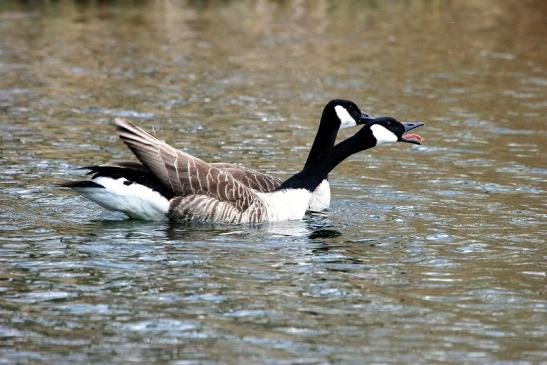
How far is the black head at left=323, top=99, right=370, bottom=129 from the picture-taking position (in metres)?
14.6

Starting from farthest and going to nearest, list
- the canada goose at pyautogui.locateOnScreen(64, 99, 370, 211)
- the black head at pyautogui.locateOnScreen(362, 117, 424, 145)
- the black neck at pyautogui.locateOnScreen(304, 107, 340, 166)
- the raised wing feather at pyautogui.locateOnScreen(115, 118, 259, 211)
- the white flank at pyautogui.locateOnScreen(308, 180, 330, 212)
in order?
the black neck at pyautogui.locateOnScreen(304, 107, 340, 166), the white flank at pyautogui.locateOnScreen(308, 180, 330, 212), the black head at pyautogui.locateOnScreen(362, 117, 424, 145), the canada goose at pyautogui.locateOnScreen(64, 99, 370, 211), the raised wing feather at pyautogui.locateOnScreen(115, 118, 259, 211)

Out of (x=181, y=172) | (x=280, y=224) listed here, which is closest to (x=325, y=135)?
(x=280, y=224)

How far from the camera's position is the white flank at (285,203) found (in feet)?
43.4

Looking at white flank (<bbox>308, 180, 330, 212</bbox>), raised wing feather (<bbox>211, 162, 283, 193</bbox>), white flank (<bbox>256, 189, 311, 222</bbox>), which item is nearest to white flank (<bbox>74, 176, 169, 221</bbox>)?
raised wing feather (<bbox>211, 162, 283, 193</bbox>)

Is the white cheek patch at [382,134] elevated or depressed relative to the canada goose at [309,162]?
elevated

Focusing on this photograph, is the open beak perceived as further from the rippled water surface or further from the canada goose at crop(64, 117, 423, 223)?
the rippled water surface

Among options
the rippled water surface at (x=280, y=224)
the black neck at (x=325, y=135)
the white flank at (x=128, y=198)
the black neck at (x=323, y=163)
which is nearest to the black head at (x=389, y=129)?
the black neck at (x=323, y=163)

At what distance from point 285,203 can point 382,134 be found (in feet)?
4.63

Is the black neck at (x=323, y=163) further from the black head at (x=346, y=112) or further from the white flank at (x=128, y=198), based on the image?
the white flank at (x=128, y=198)

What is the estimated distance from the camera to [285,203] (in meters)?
13.3

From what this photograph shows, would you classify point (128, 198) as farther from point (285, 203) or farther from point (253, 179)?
point (285, 203)

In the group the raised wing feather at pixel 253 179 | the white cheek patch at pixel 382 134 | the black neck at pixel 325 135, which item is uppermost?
the white cheek patch at pixel 382 134

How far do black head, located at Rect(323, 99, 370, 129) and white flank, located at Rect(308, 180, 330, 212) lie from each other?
1.11m

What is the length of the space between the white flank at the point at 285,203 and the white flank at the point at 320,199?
1.39 feet
